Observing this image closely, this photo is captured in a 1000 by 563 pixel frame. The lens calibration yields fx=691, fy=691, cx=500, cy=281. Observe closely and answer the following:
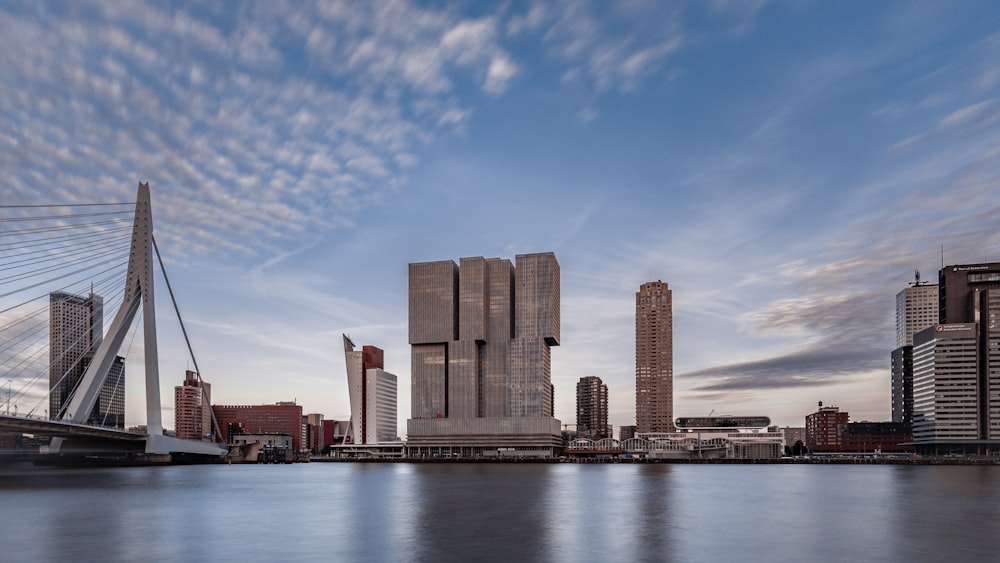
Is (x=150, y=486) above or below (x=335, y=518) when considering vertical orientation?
below

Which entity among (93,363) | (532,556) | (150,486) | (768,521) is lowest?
(150,486)

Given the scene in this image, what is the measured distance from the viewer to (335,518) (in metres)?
42.2

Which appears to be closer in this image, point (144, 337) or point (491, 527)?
point (491, 527)

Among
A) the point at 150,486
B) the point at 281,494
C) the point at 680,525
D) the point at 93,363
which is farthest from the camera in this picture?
the point at 93,363

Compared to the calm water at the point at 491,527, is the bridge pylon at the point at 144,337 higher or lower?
higher

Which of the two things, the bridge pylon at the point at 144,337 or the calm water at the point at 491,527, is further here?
the bridge pylon at the point at 144,337

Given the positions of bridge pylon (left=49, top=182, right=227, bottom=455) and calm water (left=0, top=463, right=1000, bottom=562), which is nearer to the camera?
calm water (left=0, top=463, right=1000, bottom=562)

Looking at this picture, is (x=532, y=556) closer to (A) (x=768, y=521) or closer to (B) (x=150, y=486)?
(A) (x=768, y=521)

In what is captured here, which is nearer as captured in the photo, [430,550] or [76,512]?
[430,550]

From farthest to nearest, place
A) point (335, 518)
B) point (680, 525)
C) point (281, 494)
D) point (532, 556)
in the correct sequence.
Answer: point (281, 494) < point (335, 518) < point (680, 525) < point (532, 556)

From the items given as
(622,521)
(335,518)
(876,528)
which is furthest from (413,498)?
(876,528)

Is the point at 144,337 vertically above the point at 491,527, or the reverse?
the point at 144,337

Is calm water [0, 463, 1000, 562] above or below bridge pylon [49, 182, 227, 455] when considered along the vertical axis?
below

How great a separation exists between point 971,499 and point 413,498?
48.0 metres
